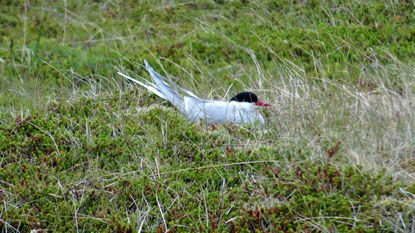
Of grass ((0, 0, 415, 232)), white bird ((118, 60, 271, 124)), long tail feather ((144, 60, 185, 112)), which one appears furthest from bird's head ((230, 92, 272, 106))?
long tail feather ((144, 60, 185, 112))

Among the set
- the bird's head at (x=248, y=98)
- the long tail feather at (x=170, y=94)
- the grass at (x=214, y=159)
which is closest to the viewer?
the grass at (x=214, y=159)

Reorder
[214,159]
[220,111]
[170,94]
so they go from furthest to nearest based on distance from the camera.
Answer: [170,94]
[220,111]
[214,159]

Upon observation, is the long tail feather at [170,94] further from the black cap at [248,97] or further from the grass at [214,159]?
the black cap at [248,97]

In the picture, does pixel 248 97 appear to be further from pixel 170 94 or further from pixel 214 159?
pixel 214 159

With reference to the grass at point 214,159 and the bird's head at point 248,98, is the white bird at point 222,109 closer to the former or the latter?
the bird's head at point 248,98

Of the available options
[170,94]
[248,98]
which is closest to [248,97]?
[248,98]

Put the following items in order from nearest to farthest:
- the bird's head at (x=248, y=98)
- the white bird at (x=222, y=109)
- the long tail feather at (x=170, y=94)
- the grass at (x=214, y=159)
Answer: the grass at (x=214, y=159), the white bird at (x=222, y=109), the bird's head at (x=248, y=98), the long tail feather at (x=170, y=94)

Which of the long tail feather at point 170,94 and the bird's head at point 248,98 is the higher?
Answer: the bird's head at point 248,98

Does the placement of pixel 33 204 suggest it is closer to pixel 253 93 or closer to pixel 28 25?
pixel 253 93

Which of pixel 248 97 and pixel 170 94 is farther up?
pixel 248 97

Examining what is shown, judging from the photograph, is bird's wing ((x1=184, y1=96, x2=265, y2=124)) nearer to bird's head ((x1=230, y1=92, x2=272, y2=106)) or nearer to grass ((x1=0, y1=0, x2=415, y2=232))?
bird's head ((x1=230, y1=92, x2=272, y2=106))

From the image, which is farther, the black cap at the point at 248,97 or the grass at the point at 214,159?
the black cap at the point at 248,97

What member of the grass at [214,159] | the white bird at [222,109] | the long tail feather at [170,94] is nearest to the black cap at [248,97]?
the white bird at [222,109]

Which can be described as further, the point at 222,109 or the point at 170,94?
the point at 170,94
